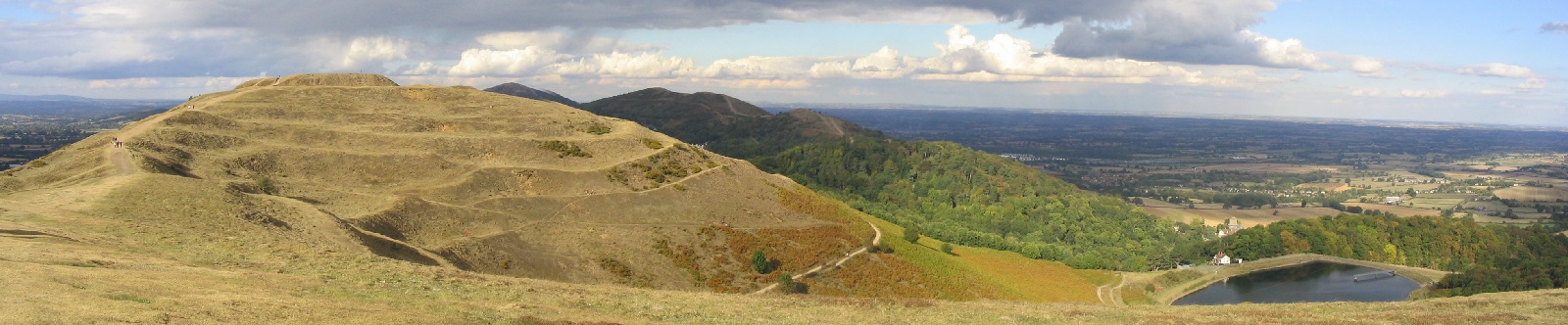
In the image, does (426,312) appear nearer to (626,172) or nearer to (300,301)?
(300,301)

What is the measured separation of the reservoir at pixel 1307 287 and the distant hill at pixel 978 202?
8.75 metres

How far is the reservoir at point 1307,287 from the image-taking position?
74.4 m

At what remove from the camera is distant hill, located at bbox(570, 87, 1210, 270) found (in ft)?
298

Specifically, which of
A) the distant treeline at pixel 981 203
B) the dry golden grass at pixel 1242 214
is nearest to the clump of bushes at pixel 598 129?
the distant treeline at pixel 981 203

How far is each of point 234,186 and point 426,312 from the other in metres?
30.5

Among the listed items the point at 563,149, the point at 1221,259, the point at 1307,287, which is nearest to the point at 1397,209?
the point at 1221,259

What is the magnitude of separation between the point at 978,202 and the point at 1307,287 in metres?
44.2

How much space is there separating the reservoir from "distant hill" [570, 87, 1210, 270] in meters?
8.75

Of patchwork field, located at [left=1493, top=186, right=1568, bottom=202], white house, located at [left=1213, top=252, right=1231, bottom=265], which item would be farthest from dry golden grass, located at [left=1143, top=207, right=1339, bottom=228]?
patchwork field, located at [left=1493, top=186, right=1568, bottom=202]

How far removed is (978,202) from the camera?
11800 centimetres

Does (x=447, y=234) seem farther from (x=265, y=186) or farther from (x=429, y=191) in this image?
(x=265, y=186)

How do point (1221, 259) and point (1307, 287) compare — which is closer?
point (1307, 287)

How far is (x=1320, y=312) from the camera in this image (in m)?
29.9

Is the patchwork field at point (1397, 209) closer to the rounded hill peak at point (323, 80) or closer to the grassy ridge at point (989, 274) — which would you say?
the grassy ridge at point (989, 274)
